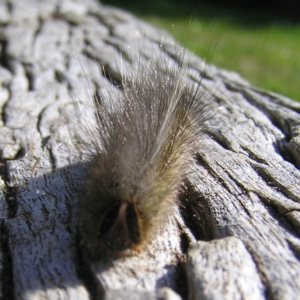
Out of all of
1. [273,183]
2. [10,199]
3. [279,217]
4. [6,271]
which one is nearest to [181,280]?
[279,217]

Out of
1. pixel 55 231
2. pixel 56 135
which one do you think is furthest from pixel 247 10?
pixel 55 231

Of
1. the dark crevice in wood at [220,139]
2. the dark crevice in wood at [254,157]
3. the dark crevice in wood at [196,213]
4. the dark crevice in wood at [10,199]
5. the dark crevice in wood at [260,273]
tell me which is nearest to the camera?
the dark crevice in wood at [260,273]

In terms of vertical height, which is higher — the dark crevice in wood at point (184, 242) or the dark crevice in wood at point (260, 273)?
the dark crevice in wood at point (184, 242)

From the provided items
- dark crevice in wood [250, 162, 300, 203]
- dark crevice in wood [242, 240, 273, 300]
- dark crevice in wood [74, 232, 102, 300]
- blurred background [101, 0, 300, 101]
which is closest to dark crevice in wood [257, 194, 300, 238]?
dark crevice in wood [250, 162, 300, 203]

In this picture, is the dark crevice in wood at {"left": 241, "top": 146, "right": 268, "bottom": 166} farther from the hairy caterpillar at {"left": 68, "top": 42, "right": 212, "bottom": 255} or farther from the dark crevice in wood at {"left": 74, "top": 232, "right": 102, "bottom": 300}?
the dark crevice in wood at {"left": 74, "top": 232, "right": 102, "bottom": 300}

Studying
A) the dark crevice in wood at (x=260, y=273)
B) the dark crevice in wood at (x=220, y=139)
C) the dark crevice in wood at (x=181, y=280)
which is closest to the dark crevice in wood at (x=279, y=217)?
the dark crevice in wood at (x=260, y=273)

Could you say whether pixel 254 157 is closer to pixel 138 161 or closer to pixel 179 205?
pixel 179 205

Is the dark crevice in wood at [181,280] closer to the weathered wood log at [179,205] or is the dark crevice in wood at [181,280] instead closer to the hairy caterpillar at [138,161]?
the weathered wood log at [179,205]

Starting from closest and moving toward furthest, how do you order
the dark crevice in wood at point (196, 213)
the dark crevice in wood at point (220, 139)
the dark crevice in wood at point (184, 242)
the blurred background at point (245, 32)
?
1. the dark crevice in wood at point (184, 242)
2. the dark crevice in wood at point (196, 213)
3. the dark crevice in wood at point (220, 139)
4. the blurred background at point (245, 32)
